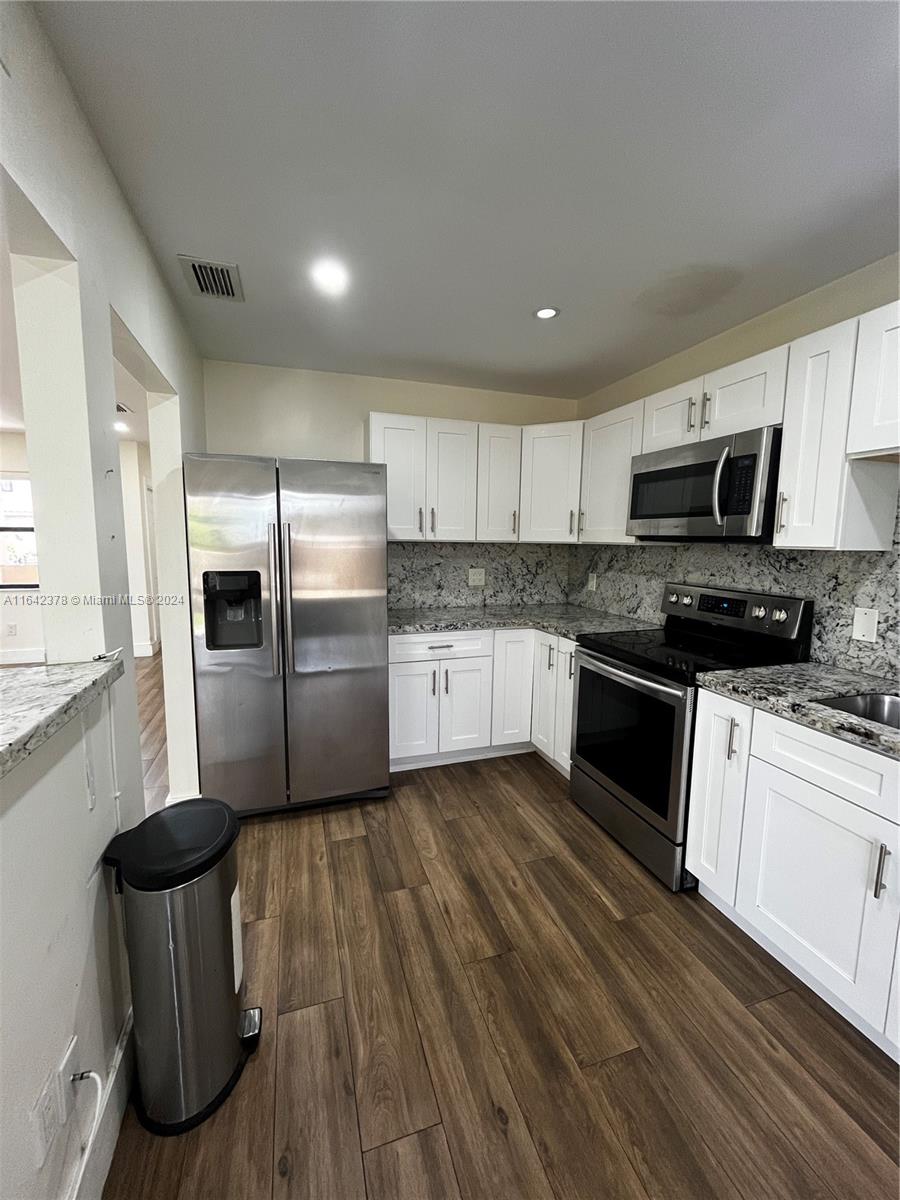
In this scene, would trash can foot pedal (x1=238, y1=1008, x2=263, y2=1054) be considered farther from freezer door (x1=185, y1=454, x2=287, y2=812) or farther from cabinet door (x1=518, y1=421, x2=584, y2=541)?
cabinet door (x1=518, y1=421, x2=584, y2=541)

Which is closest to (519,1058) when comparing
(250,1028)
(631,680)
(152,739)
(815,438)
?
(250,1028)

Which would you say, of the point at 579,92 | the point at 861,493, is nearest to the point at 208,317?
the point at 579,92

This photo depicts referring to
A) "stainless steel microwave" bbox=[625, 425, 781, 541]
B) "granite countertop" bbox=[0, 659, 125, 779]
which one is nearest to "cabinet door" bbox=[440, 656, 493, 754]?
"stainless steel microwave" bbox=[625, 425, 781, 541]

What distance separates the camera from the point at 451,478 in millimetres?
3096

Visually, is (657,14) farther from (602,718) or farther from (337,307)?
(602,718)

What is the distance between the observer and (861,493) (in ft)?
5.55

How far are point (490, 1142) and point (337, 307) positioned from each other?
9.61ft

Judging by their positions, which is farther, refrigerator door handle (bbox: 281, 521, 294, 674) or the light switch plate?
refrigerator door handle (bbox: 281, 521, 294, 674)

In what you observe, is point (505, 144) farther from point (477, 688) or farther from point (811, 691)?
point (477, 688)

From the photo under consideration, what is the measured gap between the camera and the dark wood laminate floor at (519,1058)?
1.09 m

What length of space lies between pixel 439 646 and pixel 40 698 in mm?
2031

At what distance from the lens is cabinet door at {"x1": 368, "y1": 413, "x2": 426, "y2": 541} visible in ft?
9.61

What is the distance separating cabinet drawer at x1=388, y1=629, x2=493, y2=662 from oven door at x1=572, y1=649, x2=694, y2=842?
62 cm

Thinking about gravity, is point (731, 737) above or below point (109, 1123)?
above
